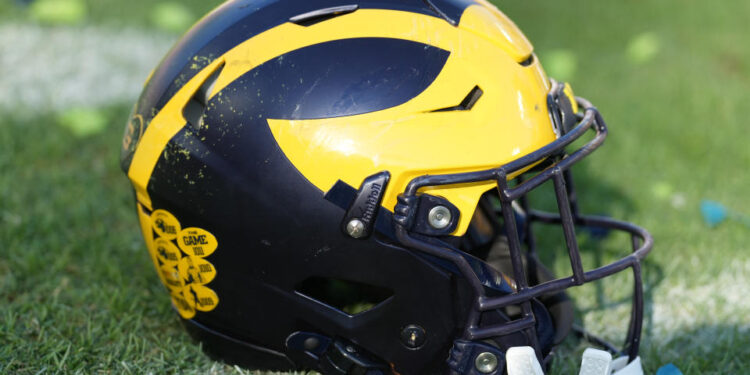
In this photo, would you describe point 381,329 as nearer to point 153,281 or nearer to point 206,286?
point 206,286

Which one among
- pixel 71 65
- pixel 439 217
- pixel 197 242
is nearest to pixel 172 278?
pixel 197 242

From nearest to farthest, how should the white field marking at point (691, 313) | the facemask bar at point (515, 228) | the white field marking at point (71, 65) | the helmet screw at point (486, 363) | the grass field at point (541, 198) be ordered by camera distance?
the facemask bar at point (515, 228)
the helmet screw at point (486, 363)
the grass field at point (541, 198)
the white field marking at point (691, 313)
the white field marking at point (71, 65)

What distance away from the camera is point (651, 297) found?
272 cm

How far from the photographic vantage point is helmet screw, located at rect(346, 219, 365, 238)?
1.75m

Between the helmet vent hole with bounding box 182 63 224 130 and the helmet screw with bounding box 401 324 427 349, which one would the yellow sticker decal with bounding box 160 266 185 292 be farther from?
the helmet screw with bounding box 401 324 427 349

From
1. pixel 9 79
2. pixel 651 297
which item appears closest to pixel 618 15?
pixel 651 297

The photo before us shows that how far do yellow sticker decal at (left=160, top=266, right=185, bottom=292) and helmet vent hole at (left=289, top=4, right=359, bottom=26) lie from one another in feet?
2.46

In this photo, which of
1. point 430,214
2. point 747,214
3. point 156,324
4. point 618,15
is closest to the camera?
point 430,214

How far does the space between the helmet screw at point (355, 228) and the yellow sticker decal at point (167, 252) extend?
1.67ft

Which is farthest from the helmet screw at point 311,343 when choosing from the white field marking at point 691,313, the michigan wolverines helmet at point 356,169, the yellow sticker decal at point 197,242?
the white field marking at point 691,313

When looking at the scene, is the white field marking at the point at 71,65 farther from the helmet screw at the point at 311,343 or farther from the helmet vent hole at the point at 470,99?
the helmet vent hole at the point at 470,99

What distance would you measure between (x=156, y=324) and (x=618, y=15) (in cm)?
518

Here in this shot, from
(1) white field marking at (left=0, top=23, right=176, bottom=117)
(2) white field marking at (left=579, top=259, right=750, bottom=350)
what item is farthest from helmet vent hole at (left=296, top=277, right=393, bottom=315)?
(1) white field marking at (left=0, top=23, right=176, bottom=117)

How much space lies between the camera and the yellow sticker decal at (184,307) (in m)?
2.06
